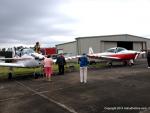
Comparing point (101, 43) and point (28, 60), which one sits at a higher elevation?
point (101, 43)

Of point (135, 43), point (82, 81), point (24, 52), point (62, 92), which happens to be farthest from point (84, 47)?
point (62, 92)

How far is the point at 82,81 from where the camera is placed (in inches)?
470

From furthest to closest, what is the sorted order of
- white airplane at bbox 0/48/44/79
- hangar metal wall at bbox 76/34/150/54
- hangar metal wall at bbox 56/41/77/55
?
1. hangar metal wall at bbox 56/41/77/55
2. hangar metal wall at bbox 76/34/150/54
3. white airplane at bbox 0/48/44/79

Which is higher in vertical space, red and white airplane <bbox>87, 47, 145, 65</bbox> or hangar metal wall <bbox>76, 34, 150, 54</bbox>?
hangar metal wall <bbox>76, 34, 150, 54</bbox>

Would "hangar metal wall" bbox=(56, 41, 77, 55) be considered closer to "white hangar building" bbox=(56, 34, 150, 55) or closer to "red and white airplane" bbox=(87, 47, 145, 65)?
"white hangar building" bbox=(56, 34, 150, 55)

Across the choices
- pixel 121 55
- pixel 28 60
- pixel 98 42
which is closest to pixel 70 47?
pixel 98 42

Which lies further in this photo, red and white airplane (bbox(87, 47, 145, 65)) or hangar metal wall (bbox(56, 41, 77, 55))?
hangar metal wall (bbox(56, 41, 77, 55))

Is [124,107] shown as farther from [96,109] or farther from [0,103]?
[0,103]

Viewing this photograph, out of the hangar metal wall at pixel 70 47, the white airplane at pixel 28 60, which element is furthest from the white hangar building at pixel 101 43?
the white airplane at pixel 28 60

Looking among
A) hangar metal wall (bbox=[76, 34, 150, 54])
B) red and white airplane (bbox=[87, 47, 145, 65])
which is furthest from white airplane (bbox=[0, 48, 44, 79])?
hangar metal wall (bbox=[76, 34, 150, 54])

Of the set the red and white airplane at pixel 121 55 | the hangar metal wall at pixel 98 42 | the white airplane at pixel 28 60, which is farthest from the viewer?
the hangar metal wall at pixel 98 42

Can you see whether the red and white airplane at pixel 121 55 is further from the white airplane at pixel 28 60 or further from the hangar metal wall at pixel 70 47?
the hangar metal wall at pixel 70 47

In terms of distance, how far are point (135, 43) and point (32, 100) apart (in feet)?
110

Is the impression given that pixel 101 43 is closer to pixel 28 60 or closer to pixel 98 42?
pixel 98 42
